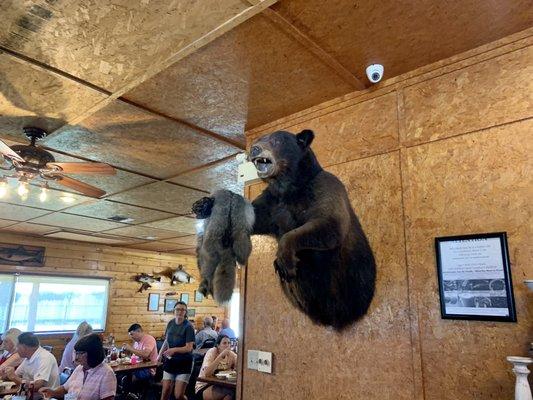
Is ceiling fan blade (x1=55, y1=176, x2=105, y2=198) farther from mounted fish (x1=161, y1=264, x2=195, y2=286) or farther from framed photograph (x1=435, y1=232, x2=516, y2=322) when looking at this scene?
mounted fish (x1=161, y1=264, x2=195, y2=286)

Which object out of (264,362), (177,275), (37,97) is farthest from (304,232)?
(177,275)

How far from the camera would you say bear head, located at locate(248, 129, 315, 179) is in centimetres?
146

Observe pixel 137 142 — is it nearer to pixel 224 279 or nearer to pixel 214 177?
pixel 214 177

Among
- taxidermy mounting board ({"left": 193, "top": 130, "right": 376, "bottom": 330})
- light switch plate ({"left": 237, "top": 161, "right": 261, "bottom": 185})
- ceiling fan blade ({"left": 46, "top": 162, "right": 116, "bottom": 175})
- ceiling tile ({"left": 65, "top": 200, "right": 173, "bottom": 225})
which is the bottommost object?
taxidermy mounting board ({"left": 193, "top": 130, "right": 376, "bottom": 330})

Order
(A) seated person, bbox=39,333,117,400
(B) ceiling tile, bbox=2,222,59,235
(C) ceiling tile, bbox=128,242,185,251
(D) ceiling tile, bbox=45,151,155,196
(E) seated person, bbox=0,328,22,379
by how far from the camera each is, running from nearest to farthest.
A: (A) seated person, bbox=39,333,117,400, (D) ceiling tile, bbox=45,151,155,196, (E) seated person, bbox=0,328,22,379, (B) ceiling tile, bbox=2,222,59,235, (C) ceiling tile, bbox=128,242,185,251

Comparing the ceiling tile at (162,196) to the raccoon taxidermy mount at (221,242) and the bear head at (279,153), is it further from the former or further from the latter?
the raccoon taxidermy mount at (221,242)

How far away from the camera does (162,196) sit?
13.2 feet

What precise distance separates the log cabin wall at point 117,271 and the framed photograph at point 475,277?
6.46 meters

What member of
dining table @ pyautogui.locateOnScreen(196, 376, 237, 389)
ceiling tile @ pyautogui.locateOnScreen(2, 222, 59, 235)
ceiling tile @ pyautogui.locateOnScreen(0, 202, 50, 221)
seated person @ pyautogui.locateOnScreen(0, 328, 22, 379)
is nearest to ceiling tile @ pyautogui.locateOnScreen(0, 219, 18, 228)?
ceiling tile @ pyautogui.locateOnScreen(2, 222, 59, 235)

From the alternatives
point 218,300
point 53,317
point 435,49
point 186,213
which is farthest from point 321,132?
point 53,317

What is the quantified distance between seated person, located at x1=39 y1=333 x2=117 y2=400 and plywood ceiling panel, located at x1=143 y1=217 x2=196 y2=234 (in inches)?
84.8

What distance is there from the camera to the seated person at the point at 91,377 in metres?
3.07

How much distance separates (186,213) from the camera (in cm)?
481

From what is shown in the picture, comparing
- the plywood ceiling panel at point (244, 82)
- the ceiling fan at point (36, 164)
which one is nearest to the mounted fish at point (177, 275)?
the ceiling fan at point (36, 164)
